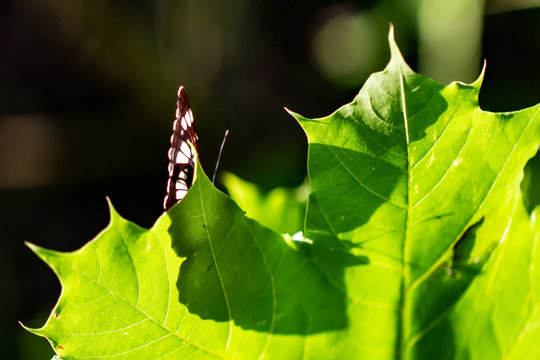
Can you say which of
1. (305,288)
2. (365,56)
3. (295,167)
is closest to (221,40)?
(365,56)

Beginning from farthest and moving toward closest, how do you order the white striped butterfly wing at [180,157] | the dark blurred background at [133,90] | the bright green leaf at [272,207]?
1. the dark blurred background at [133,90]
2. the bright green leaf at [272,207]
3. the white striped butterfly wing at [180,157]

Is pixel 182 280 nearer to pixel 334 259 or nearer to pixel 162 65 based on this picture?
pixel 334 259

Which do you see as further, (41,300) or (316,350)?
(41,300)

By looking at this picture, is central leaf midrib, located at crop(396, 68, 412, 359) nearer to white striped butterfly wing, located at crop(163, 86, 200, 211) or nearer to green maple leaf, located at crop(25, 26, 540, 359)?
Answer: green maple leaf, located at crop(25, 26, 540, 359)

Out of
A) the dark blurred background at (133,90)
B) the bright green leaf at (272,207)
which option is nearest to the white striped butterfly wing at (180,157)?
the bright green leaf at (272,207)

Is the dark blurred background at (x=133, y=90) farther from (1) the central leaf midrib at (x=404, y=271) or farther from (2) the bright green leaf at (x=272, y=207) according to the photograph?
(1) the central leaf midrib at (x=404, y=271)

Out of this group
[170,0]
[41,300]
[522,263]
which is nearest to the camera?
[522,263]

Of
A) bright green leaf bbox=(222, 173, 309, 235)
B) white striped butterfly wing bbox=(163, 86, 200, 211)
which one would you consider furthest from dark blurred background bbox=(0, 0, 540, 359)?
white striped butterfly wing bbox=(163, 86, 200, 211)
